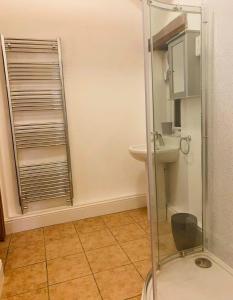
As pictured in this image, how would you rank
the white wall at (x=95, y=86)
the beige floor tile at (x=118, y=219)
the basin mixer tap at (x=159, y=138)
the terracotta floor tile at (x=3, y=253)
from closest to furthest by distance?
the basin mixer tap at (x=159, y=138) → the terracotta floor tile at (x=3, y=253) → the white wall at (x=95, y=86) → the beige floor tile at (x=118, y=219)

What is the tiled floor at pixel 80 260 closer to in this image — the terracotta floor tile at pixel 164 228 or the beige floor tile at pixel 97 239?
the beige floor tile at pixel 97 239

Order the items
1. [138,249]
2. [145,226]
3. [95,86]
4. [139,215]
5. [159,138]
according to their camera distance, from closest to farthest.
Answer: [159,138] < [138,249] < [145,226] < [95,86] < [139,215]

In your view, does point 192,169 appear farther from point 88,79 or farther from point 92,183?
point 88,79

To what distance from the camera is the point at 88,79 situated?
8.63 ft

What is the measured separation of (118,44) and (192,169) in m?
1.65

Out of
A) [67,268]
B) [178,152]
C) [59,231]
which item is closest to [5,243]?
[59,231]

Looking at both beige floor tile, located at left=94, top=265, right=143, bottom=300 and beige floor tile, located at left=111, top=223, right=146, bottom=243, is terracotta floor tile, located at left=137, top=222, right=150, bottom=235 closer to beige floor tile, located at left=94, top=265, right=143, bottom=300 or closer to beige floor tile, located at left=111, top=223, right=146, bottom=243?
beige floor tile, located at left=111, top=223, right=146, bottom=243

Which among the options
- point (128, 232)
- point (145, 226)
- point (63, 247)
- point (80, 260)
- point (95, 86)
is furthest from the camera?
point (95, 86)

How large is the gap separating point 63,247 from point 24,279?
47cm

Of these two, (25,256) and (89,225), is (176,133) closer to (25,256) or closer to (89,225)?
(89,225)

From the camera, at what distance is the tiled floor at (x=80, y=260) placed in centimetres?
161

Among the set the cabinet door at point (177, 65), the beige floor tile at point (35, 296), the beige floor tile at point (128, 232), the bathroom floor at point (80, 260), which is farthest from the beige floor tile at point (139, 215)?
the cabinet door at point (177, 65)

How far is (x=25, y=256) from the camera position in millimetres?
2070

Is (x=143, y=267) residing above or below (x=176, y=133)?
below
